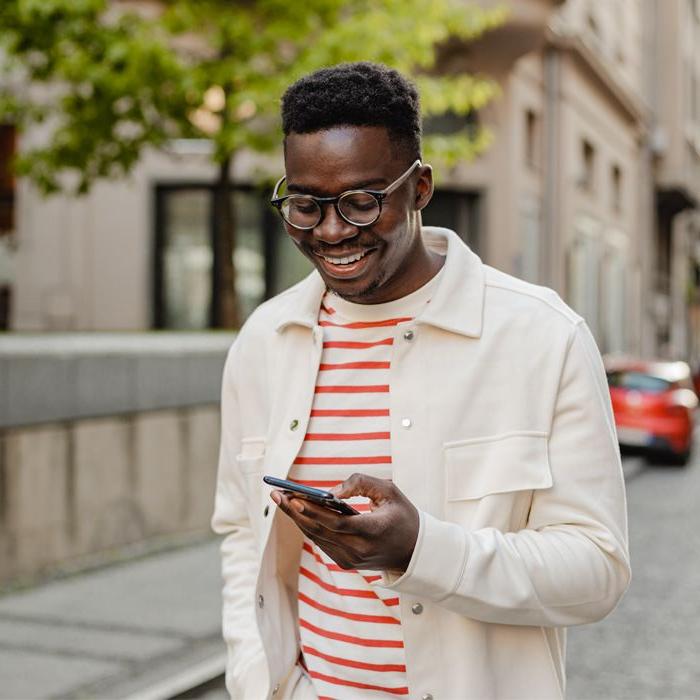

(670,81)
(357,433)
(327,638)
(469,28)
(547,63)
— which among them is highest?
(670,81)

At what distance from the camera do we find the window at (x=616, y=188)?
1262 inches

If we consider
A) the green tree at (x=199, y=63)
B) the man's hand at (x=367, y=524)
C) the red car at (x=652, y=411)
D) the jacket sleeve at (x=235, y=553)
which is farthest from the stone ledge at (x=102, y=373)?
the red car at (x=652, y=411)

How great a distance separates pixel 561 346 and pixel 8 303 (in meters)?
17.3

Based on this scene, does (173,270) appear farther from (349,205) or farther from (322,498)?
(322,498)

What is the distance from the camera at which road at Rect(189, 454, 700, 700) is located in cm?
607

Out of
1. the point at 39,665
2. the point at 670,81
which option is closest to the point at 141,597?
the point at 39,665

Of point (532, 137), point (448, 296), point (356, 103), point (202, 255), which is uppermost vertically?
point (532, 137)

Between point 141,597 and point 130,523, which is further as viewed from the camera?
point 130,523

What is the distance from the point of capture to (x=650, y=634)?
719 centimetres

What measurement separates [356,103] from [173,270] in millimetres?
17656

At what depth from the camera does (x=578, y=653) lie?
677 centimetres

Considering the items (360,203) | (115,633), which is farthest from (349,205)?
(115,633)

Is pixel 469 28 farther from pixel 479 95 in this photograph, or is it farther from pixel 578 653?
pixel 578 653

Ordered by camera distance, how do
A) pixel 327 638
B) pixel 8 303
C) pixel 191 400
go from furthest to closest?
pixel 8 303 → pixel 191 400 → pixel 327 638
